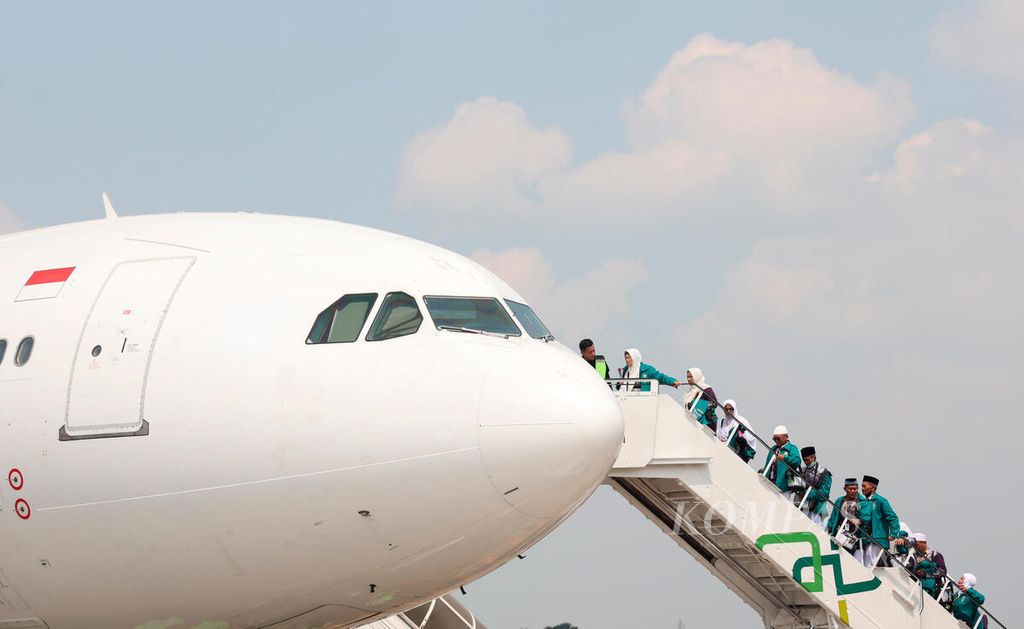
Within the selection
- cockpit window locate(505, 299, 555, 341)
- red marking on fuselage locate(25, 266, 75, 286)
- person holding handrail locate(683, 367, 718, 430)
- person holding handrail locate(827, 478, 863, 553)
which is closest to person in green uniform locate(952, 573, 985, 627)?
person holding handrail locate(827, 478, 863, 553)

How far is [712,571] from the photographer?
77.8 ft

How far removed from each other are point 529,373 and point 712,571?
13707 mm

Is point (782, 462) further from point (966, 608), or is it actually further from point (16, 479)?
point (16, 479)

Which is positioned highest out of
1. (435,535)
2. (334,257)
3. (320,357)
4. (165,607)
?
(334,257)

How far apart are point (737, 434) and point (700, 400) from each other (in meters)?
1.13

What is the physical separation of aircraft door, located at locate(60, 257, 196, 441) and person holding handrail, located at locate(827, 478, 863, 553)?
1368 centimetres

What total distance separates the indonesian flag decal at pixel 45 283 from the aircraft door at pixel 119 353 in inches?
21.4

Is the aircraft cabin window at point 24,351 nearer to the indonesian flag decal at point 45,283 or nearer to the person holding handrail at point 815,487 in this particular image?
the indonesian flag decal at point 45,283

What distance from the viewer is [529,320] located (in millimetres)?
12227

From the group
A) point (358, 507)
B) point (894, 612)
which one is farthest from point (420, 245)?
point (894, 612)

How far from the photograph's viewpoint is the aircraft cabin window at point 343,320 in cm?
1109

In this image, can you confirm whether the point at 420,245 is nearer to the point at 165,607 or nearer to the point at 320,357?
the point at 320,357

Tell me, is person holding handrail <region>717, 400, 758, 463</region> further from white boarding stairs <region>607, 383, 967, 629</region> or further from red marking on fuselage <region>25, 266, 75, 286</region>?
red marking on fuselage <region>25, 266, 75, 286</region>

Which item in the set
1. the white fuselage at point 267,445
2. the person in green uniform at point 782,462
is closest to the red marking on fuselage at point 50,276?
the white fuselage at point 267,445
